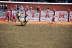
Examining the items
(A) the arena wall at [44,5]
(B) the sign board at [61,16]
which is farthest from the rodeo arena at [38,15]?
(A) the arena wall at [44,5]

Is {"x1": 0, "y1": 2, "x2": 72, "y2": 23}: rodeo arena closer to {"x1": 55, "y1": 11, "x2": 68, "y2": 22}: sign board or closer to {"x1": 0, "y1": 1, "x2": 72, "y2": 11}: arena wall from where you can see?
{"x1": 55, "y1": 11, "x2": 68, "y2": 22}: sign board

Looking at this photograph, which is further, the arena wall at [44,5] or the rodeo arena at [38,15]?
the arena wall at [44,5]

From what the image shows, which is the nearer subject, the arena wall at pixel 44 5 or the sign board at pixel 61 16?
the sign board at pixel 61 16

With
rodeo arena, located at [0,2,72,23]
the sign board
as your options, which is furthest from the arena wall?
the sign board

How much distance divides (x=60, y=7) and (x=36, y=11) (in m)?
2.30

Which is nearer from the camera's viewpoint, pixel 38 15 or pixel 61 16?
pixel 61 16

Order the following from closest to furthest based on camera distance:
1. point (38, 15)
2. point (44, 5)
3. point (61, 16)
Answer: point (61, 16) → point (38, 15) → point (44, 5)

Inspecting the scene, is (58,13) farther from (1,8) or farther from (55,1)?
(1,8)

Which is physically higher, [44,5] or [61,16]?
[44,5]

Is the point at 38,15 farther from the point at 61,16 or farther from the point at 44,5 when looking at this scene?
the point at 61,16

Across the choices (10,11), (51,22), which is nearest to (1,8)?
(10,11)

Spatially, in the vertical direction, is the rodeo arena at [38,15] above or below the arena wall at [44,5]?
below

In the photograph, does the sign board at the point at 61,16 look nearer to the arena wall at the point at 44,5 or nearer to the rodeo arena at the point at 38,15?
the rodeo arena at the point at 38,15

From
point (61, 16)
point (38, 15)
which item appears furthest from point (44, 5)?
point (61, 16)
